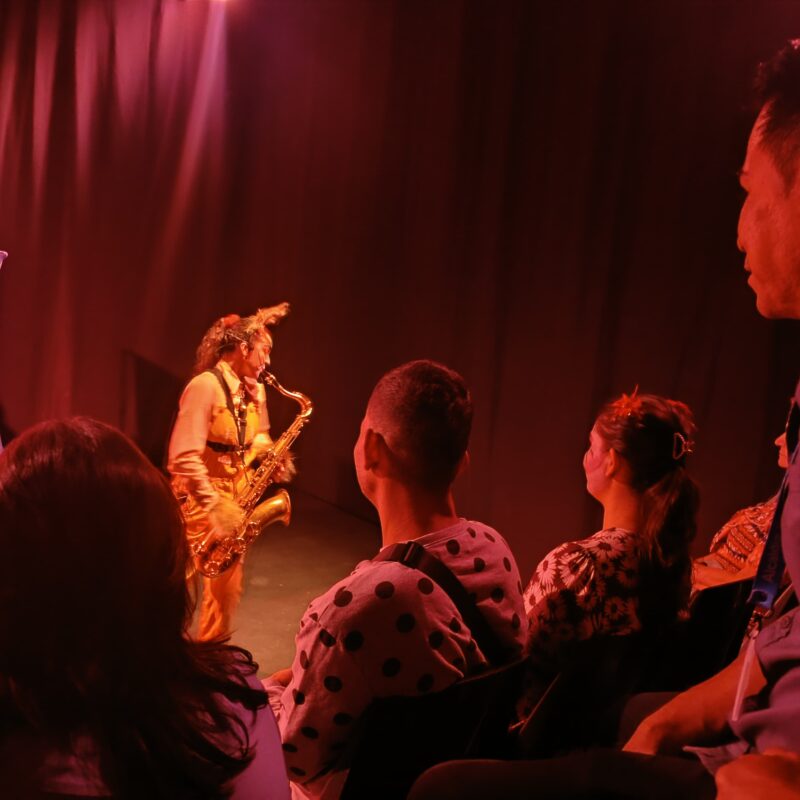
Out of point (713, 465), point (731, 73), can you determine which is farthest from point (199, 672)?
point (731, 73)

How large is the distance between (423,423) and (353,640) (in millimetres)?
493

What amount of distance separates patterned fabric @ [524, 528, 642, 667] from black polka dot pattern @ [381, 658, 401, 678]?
26.9 inches

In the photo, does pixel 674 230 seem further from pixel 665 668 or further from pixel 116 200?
pixel 116 200

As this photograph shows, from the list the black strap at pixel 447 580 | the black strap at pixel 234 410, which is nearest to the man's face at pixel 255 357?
the black strap at pixel 234 410

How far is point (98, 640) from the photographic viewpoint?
3.00ft

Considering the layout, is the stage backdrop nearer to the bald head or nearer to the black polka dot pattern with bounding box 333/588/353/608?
the bald head

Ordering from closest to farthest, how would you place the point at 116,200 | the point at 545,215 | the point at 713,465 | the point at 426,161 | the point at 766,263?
1. the point at 766,263
2. the point at 713,465
3. the point at 545,215
4. the point at 426,161
5. the point at 116,200

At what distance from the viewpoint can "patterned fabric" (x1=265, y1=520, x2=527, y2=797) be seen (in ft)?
4.39

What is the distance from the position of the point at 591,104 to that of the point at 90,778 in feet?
11.5

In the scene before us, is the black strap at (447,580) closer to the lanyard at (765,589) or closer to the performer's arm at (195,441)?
the lanyard at (765,589)

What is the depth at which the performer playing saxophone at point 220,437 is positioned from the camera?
10.4 feet

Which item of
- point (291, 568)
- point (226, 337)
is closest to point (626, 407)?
point (226, 337)

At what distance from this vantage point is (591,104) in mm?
3629

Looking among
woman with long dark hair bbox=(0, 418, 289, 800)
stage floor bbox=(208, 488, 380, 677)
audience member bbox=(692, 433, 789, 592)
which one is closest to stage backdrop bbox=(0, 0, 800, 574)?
stage floor bbox=(208, 488, 380, 677)
